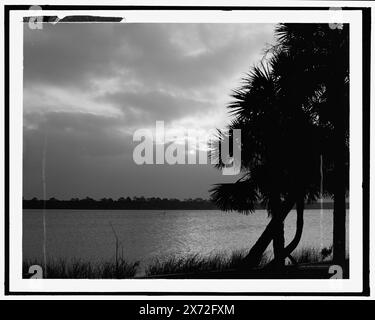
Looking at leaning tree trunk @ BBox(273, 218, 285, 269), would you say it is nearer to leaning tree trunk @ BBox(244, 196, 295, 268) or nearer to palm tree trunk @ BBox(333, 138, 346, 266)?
leaning tree trunk @ BBox(244, 196, 295, 268)

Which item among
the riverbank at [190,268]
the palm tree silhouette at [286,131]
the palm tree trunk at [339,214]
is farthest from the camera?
the palm tree silhouette at [286,131]

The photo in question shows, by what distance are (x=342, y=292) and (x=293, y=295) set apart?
45cm

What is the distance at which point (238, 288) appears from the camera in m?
4.26

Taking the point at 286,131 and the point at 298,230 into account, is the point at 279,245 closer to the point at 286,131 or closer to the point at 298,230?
the point at 298,230

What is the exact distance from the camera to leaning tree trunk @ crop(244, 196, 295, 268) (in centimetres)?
577

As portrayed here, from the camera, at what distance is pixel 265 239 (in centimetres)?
588

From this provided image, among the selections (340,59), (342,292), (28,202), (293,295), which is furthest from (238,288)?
(340,59)

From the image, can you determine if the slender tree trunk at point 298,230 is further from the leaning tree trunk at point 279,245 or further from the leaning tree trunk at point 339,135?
the leaning tree trunk at point 339,135

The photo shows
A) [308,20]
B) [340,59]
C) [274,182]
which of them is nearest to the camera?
[308,20]

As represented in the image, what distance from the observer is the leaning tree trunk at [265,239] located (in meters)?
5.77

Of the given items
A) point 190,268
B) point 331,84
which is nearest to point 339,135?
point 331,84

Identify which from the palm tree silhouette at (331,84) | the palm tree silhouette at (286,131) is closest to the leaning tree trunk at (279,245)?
the palm tree silhouette at (286,131)

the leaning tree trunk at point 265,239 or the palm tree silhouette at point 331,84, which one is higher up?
the palm tree silhouette at point 331,84
